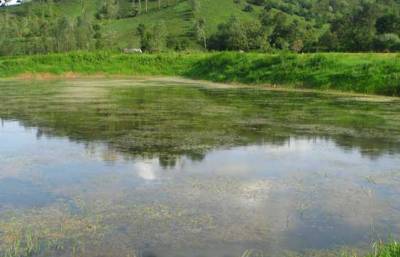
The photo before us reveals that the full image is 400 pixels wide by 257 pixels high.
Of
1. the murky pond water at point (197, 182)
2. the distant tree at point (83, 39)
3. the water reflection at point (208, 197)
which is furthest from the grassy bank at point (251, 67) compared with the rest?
the distant tree at point (83, 39)

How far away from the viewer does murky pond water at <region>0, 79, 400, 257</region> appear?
22.9 feet

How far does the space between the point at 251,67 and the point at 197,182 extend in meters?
24.5

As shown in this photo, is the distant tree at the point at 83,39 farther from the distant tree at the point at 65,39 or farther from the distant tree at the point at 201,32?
the distant tree at the point at 201,32

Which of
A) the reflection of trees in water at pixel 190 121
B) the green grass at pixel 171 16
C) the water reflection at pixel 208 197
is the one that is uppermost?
the green grass at pixel 171 16

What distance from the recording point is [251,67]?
33.7 metres

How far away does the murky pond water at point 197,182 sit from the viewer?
6977mm

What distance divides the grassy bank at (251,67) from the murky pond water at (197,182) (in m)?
7.54

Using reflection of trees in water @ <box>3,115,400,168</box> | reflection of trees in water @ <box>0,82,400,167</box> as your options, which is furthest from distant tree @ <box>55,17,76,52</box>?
reflection of trees in water @ <box>3,115,400,168</box>

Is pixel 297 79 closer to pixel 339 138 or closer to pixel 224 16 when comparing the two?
pixel 339 138

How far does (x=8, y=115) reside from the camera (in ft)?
60.8

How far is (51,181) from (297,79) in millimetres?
21579

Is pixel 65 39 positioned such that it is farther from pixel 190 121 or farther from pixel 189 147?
pixel 189 147

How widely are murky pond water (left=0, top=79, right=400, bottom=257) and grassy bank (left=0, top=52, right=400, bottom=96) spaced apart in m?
7.54

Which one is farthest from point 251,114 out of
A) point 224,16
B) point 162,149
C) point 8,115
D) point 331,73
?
point 224,16
